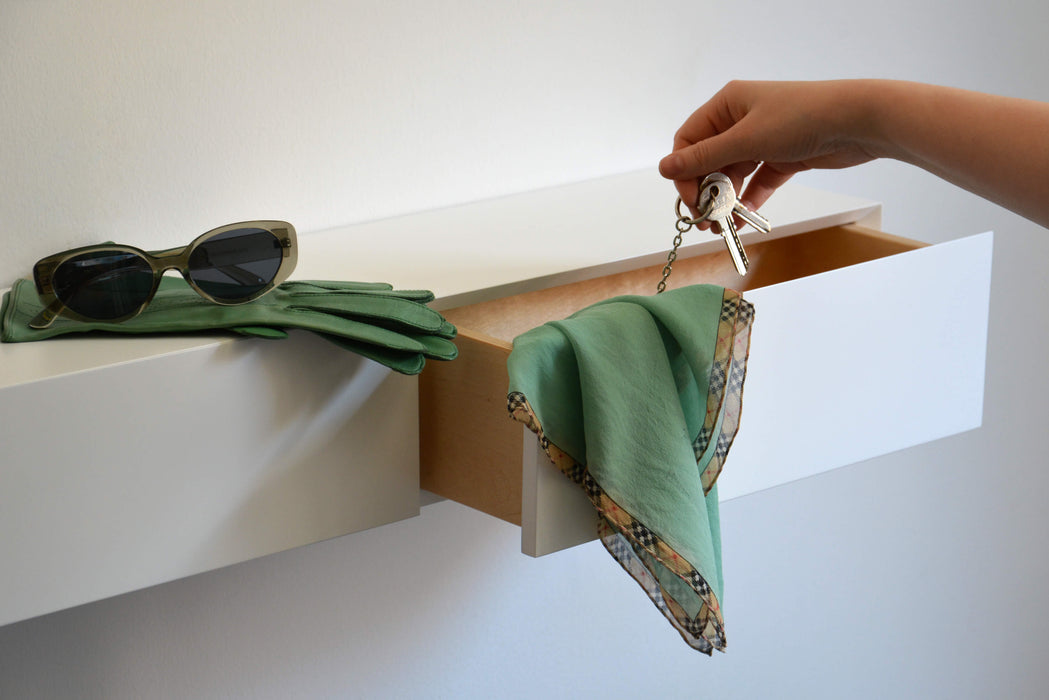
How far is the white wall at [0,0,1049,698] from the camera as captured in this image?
2.76ft

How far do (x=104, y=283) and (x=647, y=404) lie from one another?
13.6 inches

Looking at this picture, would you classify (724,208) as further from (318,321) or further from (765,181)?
(318,321)

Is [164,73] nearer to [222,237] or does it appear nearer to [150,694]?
[222,237]

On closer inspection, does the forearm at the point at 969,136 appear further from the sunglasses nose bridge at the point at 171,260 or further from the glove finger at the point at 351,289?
the sunglasses nose bridge at the point at 171,260

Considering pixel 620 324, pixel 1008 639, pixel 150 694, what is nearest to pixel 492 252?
pixel 620 324

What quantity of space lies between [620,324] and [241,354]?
239 mm

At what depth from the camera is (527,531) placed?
653 millimetres

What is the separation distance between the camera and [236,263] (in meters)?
0.69

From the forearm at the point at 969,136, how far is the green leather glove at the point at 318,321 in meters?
0.36

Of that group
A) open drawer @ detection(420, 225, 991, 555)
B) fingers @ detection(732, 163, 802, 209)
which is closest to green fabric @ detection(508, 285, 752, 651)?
open drawer @ detection(420, 225, 991, 555)

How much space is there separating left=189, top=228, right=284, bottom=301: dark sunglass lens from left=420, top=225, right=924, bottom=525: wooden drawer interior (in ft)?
0.44

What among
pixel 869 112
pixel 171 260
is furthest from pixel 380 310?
pixel 869 112

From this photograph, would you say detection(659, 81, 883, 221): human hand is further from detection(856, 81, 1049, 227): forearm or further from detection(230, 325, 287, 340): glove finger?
detection(230, 325, 287, 340): glove finger

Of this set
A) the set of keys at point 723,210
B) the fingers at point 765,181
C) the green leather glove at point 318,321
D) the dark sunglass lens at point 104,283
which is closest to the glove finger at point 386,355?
the green leather glove at point 318,321
